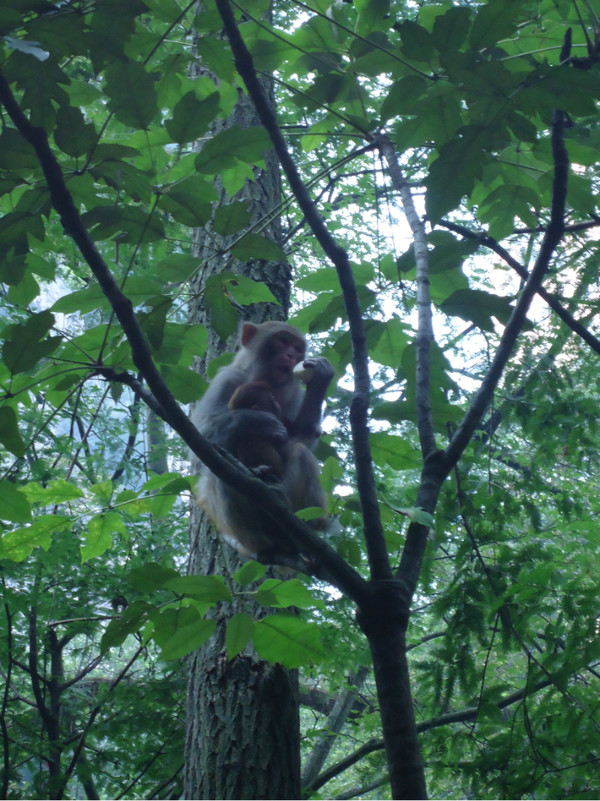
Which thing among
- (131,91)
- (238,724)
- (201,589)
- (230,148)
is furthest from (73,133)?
(238,724)

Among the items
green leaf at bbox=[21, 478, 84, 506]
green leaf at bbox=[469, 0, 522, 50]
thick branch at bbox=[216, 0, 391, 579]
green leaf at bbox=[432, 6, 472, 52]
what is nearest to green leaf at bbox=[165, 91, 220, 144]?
thick branch at bbox=[216, 0, 391, 579]

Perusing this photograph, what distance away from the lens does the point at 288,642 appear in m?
2.05

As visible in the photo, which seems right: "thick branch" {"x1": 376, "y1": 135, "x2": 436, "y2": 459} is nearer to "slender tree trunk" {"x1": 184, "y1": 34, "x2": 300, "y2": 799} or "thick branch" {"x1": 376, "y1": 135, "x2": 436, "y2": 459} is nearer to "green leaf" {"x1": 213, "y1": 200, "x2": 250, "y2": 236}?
"green leaf" {"x1": 213, "y1": 200, "x2": 250, "y2": 236}

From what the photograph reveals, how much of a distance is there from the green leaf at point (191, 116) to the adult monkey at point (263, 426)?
5.91ft

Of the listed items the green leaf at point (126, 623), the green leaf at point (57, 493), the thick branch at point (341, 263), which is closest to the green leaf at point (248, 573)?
the green leaf at point (126, 623)

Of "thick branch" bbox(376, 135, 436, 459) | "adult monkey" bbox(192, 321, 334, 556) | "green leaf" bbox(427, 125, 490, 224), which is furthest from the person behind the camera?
"adult monkey" bbox(192, 321, 334, 556)

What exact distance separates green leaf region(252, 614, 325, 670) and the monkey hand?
1.94 meters

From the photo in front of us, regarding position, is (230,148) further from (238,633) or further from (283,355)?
(283,355)

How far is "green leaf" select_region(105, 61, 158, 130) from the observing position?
1.99 m

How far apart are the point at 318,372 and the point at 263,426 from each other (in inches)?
19.1

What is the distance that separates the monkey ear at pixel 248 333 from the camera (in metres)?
4.66

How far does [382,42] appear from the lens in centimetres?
238

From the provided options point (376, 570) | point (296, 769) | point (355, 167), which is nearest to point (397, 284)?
point (376, 570)

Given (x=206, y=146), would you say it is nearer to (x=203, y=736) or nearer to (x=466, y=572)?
(x=466, y=572)
